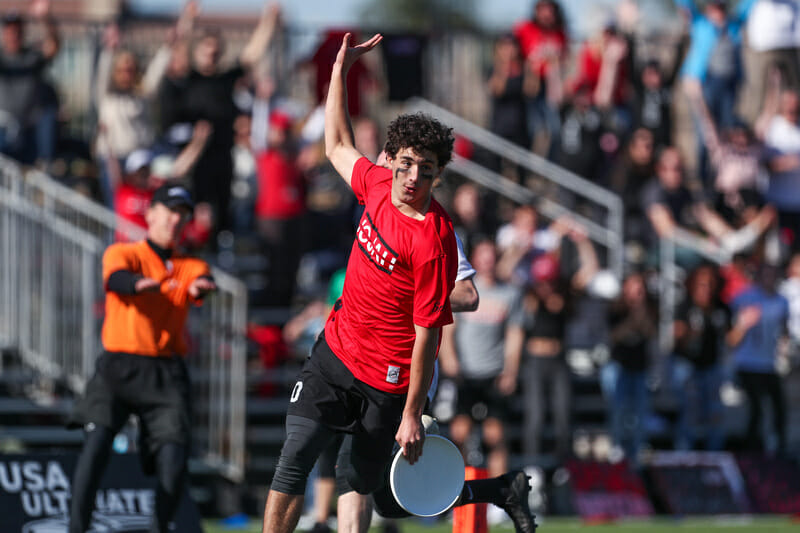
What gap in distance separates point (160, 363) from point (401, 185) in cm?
216

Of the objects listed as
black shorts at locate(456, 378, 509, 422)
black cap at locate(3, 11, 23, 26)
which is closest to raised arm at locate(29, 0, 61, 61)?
black cap at locate(3, 11, 23, 26)

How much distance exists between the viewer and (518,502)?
245 inches

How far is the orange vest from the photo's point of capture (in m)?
6.89

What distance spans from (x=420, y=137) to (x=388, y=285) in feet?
2.26

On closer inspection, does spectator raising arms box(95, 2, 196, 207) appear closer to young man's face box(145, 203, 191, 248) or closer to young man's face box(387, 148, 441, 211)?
young man's face box(145, 203, 191, 248)

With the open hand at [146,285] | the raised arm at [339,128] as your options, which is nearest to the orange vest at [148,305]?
the open hand at [146,285]

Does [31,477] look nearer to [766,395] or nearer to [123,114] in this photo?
[123,114]

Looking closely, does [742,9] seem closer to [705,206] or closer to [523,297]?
[705,206]

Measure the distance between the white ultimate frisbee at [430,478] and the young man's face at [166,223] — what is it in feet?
6.97

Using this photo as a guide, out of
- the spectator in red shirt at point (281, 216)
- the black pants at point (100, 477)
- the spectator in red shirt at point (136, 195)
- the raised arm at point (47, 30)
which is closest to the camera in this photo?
the black pants at point (100, 477)

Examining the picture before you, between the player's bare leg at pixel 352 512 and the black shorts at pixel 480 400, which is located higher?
the player's bare leg at pixel 352 512

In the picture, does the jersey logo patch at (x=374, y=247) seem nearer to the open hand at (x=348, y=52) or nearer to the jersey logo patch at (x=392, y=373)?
the jersey logo patch at (x=392, y=373)

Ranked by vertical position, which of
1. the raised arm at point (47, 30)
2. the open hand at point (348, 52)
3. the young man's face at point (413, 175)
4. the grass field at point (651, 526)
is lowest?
the grass field at point (651, 526)

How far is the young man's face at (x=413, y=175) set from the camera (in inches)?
213
